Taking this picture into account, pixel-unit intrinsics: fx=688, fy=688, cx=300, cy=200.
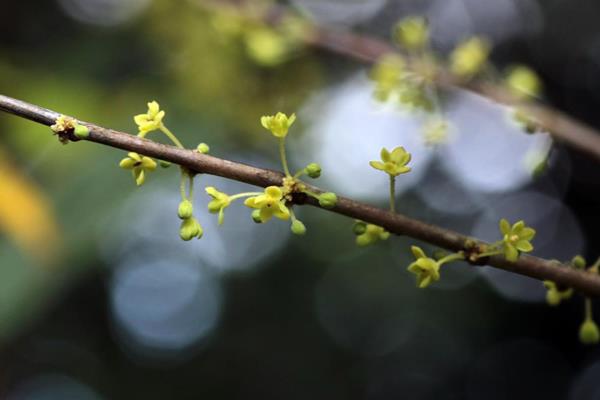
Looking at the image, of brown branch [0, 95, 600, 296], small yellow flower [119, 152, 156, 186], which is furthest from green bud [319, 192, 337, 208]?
small yellow flower [119, 152, 156, 186]

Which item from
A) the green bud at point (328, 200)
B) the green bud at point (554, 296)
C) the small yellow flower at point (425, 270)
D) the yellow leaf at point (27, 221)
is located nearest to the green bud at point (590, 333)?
the green bud at point (554, 296)

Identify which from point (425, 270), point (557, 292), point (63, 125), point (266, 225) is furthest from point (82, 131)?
point (266, 225)

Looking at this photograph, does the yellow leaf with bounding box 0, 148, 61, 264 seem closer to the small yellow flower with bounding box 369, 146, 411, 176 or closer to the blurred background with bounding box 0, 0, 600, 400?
the blurred background with bounding box 0, 0, 600, 400

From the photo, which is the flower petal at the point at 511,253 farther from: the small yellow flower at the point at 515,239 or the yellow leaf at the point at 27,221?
the yellow leaf at the point at 27,221

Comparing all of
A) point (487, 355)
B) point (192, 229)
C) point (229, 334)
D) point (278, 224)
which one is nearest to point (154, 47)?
point (192, 229)

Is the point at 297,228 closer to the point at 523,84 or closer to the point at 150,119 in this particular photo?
the point at 150,119

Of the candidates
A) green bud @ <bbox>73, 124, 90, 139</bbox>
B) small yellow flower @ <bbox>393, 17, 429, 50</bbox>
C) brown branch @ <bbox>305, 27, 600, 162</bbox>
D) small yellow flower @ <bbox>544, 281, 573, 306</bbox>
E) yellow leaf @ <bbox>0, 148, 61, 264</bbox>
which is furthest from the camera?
yellow leaf @ <bbox>0, 148, 61, 264</bbox>
